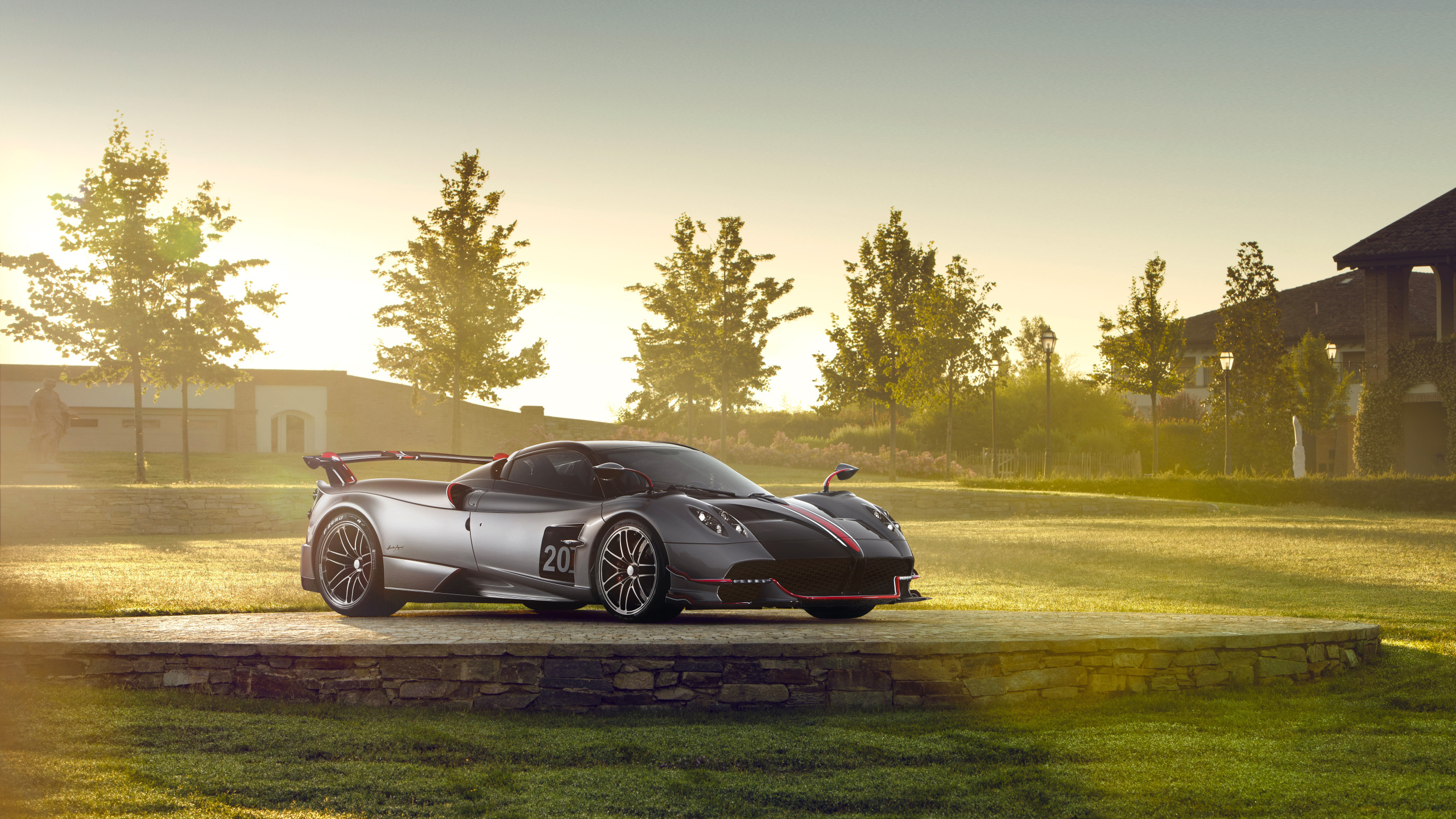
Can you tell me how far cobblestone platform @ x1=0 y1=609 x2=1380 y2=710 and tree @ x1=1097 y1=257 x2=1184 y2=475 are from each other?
112 feet

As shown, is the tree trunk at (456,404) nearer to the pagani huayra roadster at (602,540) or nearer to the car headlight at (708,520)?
the pagani huayra roadster at (602,540)

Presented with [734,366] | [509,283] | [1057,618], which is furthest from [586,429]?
[1057,618]

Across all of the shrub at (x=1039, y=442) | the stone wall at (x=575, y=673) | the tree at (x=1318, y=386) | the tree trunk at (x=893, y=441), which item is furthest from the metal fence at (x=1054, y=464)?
the stone wall at (x=575, y=673)

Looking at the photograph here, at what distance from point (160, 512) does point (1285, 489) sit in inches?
973

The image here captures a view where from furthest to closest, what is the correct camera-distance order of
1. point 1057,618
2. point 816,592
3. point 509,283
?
point 509,283 → point 1057,618 → point 816,592

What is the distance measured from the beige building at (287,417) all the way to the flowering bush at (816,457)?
4830mm

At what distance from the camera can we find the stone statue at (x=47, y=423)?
99.8 ft

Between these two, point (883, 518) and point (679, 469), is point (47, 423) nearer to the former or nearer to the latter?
point (679, 469)

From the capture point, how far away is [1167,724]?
605 centimetres

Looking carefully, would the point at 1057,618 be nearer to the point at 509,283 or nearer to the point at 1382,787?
the point at 1382,787

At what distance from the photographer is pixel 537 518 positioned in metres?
7.63

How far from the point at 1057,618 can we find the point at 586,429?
38.1m

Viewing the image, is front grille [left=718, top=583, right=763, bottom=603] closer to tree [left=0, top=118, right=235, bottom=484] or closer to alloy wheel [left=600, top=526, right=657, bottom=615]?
alloy wheel [left=600, top=526, right=657, bottom=615]

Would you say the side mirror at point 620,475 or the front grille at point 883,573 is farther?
the side mirror at point 620,475
